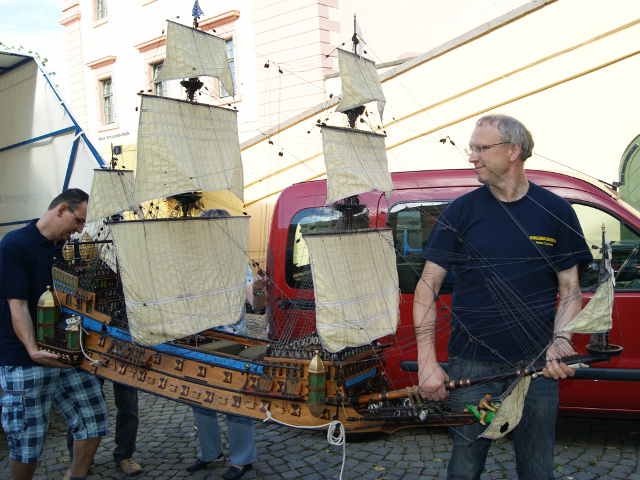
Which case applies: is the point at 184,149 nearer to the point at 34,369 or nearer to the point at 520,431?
the point at 34,369

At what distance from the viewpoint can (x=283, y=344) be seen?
172 inches

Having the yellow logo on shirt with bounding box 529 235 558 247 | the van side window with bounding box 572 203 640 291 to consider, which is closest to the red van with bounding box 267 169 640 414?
the van side window with bounding box 572 203 640 291

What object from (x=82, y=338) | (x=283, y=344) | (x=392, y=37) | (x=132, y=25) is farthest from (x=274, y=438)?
(x=132, y=25)

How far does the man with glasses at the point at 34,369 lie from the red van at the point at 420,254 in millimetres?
1807

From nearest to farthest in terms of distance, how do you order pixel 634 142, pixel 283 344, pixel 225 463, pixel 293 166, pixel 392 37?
pixel 283 344 → pixel 225 463 → pixel 634 142 → pixel 293 166 → pixel 392 37

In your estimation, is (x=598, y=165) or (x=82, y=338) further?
(x=598, y=165)

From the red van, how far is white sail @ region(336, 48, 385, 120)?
2.90ft

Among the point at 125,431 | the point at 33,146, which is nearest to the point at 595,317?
the point at 125,431

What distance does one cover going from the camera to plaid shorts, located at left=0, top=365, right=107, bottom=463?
3.88 metres

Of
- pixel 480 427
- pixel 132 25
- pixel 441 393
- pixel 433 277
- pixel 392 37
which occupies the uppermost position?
pixel 132 25

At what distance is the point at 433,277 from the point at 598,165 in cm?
744

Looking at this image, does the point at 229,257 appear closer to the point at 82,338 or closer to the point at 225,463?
the point at 82,338

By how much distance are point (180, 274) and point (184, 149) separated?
3.56 feet

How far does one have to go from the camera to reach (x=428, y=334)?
114 inches
